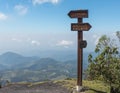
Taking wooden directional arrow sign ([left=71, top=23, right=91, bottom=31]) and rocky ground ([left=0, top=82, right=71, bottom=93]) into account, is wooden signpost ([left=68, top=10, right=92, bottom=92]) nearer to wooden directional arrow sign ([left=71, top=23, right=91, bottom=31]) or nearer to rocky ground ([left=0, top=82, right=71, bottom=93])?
Answer: wooden directional arrow sign ([left=71, top=23, right=91, bottom=31])

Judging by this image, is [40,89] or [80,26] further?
[40,89]

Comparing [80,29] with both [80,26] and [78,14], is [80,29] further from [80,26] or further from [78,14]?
[78,14]

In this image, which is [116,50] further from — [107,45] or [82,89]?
[82,89]

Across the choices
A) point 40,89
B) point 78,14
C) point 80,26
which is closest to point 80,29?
point 80,26

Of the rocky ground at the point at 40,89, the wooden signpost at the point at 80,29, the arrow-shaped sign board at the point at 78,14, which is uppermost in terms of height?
the arrow-shaped sign board at the point at 78,14

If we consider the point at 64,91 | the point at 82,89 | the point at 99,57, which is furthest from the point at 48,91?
the point at 99,57

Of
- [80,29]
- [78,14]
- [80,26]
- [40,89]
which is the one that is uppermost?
[78,14]

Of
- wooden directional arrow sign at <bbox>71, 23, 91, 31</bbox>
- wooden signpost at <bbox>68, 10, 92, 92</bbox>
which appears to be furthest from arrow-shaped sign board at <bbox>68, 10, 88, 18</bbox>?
wooden directional arrow sign at <bbox>71, 23, 91, 31</bbox>

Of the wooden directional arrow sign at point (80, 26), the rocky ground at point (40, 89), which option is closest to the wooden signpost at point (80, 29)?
the wooden directional arrow sign at point (80, 26)

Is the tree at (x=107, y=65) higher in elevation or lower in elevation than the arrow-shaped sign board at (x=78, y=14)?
lower

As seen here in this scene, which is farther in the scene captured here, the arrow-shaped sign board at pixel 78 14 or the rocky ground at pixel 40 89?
the rocky ground at pixel 40 89

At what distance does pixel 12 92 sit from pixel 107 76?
10.6 meters

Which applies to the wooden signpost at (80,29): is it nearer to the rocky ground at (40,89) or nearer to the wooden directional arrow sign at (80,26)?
the wooden directional arrow sign at (80,26)

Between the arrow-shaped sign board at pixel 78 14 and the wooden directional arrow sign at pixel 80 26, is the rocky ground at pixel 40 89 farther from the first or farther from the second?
the arrow-shaped sign board at pixel 78 14
